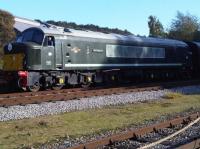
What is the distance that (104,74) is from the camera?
2564cm

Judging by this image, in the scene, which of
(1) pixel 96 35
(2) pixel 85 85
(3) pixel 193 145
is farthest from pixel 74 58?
(3) pixel 193 145

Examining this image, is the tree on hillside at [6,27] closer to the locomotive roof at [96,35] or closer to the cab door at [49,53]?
the locomotive roof at [96,35]

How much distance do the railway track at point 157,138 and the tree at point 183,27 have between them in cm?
5640

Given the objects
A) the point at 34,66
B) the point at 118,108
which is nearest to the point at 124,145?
the point at 118,108

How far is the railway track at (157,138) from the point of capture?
8.97m

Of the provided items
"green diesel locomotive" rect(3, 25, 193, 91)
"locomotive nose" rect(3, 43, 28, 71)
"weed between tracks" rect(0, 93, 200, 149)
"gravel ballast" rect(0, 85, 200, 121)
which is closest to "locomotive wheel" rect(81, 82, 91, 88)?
"green diesel locomotive" rect(3, 25, 193, 91)

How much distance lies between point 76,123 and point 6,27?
35.7 meters

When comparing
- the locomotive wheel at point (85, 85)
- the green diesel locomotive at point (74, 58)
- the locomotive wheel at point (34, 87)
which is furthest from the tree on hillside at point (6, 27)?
the locomotive wheel at point (34, 87)

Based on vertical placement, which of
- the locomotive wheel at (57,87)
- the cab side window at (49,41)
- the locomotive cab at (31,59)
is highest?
the cab side window at (49,41)

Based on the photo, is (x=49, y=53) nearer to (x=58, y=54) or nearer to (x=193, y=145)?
(x=58, y=54)

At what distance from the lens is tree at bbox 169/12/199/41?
6830 centimetres

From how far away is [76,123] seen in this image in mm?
12656

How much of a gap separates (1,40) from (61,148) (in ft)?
123

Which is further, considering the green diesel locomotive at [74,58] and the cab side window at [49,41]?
the cab side window at [49,41]
